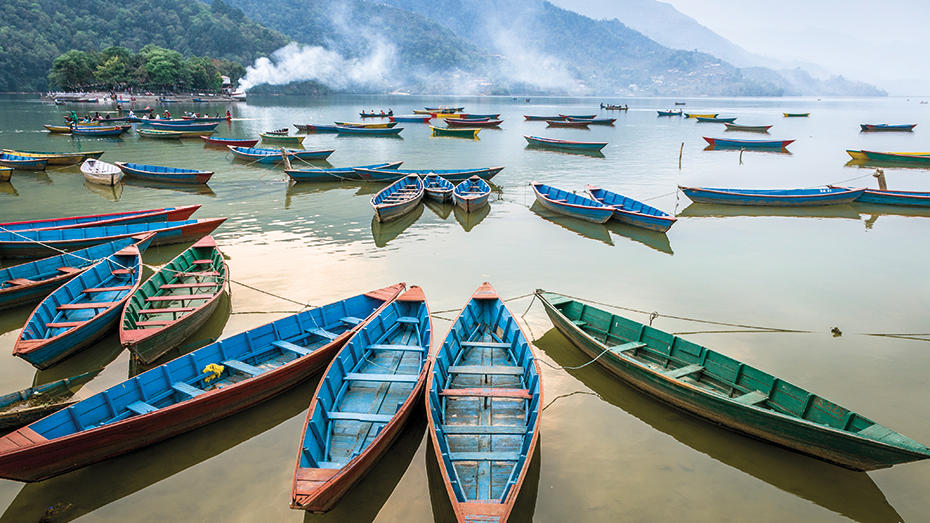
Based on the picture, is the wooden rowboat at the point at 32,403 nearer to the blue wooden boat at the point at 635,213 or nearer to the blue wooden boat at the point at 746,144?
the blue wooden boat at the point at 635,213

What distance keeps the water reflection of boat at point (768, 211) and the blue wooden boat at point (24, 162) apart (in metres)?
42.1

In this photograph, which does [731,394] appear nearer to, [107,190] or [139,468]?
[139,468]

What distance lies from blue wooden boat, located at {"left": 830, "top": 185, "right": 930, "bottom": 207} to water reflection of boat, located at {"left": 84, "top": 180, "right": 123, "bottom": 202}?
43333mm

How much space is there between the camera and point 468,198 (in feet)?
75.7

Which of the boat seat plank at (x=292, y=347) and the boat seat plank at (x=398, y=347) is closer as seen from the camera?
the boat seat plank at (x=398, y=347)

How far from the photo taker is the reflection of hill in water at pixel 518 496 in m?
7.24

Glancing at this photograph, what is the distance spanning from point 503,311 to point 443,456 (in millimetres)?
5073

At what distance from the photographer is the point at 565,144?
47.6 meters

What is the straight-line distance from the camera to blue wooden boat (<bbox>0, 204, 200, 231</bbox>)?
55.6 ft

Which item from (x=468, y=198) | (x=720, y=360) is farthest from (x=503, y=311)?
(x=468, y=198)

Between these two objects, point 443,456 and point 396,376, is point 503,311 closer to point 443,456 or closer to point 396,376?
point 396,376

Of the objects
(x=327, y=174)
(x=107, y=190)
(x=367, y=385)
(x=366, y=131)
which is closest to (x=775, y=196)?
(x=367, y=385)

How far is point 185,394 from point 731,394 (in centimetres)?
1079

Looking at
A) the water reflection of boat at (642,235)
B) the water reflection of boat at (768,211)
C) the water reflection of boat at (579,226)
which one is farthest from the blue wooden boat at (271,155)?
the water reflection of boat at (768,211)
